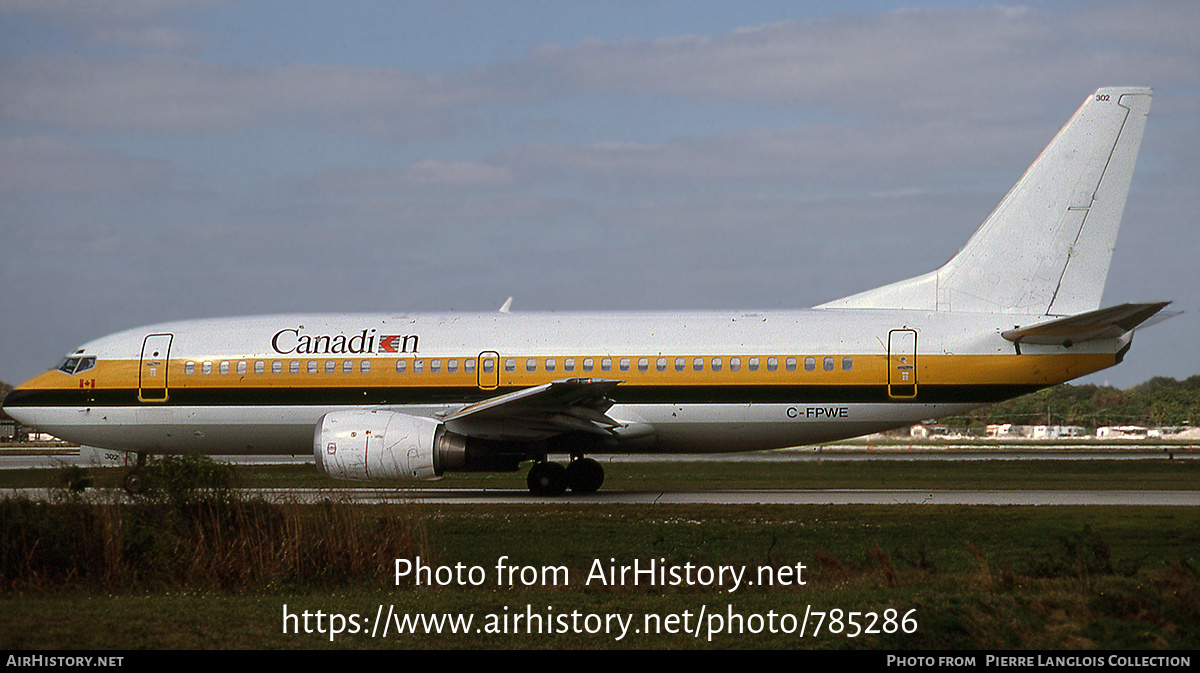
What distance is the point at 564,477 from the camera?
22828mm

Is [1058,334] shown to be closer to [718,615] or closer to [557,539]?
[557,539]

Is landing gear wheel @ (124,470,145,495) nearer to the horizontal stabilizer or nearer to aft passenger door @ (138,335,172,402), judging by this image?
aft passenger door @ (138,335,172,402)

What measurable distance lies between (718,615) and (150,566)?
6.53 meters

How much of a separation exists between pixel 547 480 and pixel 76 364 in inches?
421

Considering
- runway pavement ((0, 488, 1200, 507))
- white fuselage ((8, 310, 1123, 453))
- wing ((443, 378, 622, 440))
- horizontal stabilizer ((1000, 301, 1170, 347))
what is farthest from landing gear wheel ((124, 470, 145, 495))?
horizontal stabilizer ((1000, 301, 1170, 347))

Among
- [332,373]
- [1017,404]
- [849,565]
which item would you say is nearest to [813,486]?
[332,373]

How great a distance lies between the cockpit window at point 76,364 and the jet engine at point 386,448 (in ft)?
21.8

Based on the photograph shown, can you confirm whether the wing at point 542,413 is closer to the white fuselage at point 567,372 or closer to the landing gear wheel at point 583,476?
the white fuselage at point 567,372

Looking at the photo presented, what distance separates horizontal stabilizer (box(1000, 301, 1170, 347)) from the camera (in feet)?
66.4

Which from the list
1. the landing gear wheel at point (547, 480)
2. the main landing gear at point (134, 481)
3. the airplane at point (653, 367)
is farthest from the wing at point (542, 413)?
the main landing gear at point (134, 481)

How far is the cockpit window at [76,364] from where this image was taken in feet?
80.5

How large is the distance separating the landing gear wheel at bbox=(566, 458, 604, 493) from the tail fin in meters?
7.82

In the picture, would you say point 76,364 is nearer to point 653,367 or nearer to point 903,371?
point 653,367

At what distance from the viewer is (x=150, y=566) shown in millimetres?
12617
